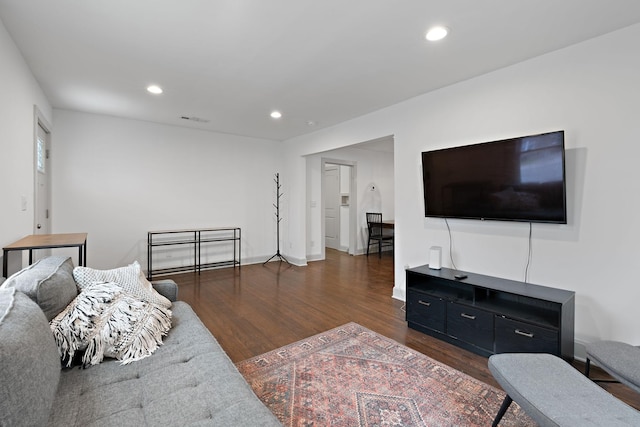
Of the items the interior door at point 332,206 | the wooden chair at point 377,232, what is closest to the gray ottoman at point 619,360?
the wooden chair at point 377,232

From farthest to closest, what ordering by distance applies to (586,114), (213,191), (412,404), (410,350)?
(213,191)
(410,350)
(586,114)
(412,404)

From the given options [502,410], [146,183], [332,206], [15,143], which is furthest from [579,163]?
[332,206]

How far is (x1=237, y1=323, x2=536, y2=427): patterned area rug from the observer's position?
1.73 m

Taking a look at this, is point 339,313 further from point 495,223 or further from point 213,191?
point 213,191

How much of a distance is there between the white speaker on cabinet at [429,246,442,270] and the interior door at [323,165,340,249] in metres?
4.46

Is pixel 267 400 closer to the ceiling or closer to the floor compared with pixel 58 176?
closer to the floor

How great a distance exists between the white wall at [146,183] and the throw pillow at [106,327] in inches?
132

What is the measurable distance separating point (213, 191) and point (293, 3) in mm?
4077

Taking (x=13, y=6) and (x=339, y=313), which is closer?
(x=13, y=6)

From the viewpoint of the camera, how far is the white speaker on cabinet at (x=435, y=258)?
3.11 meters

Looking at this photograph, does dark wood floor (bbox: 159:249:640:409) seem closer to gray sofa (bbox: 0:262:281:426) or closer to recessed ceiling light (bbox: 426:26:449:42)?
gray sofa (bbox: 0:262:281:426)

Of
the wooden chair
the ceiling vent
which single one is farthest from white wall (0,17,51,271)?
the wooden chair

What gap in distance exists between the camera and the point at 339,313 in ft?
11.0

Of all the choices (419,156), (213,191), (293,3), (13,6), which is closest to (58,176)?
(213,191)
